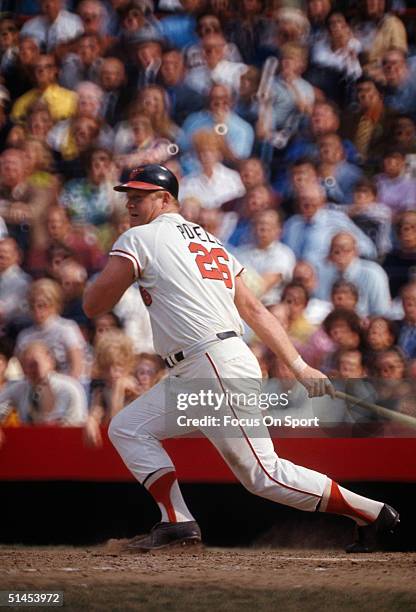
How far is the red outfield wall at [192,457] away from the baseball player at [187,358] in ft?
2.74

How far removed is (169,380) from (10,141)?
3.77 meters

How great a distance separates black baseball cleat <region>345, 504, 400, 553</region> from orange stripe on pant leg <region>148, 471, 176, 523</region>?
0.87 m

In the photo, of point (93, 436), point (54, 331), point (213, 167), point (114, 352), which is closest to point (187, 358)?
point (93, 436)

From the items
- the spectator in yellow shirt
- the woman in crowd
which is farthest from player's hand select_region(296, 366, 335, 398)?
the spectator in yellow shirt

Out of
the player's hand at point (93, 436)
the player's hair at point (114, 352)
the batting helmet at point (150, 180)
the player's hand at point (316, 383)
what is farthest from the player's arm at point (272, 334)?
the player's hair at point (114, 352)

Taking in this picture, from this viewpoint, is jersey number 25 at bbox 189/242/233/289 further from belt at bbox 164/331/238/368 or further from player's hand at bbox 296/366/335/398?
player's hand at bbox 296/366/335/398

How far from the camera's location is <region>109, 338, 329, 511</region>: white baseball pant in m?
4.61

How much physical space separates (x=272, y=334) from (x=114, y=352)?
5.95 feet

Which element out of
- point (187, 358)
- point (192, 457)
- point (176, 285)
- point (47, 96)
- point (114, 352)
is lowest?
point (192, 457)

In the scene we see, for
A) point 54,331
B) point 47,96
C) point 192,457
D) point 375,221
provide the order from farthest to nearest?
point 47,96, point 375,221, point 54,331, point 192,457

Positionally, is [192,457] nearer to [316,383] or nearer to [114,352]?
[114,352]

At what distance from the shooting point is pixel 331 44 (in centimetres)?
766

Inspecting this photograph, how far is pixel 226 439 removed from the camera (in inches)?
182

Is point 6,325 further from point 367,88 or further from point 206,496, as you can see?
point 367,88
